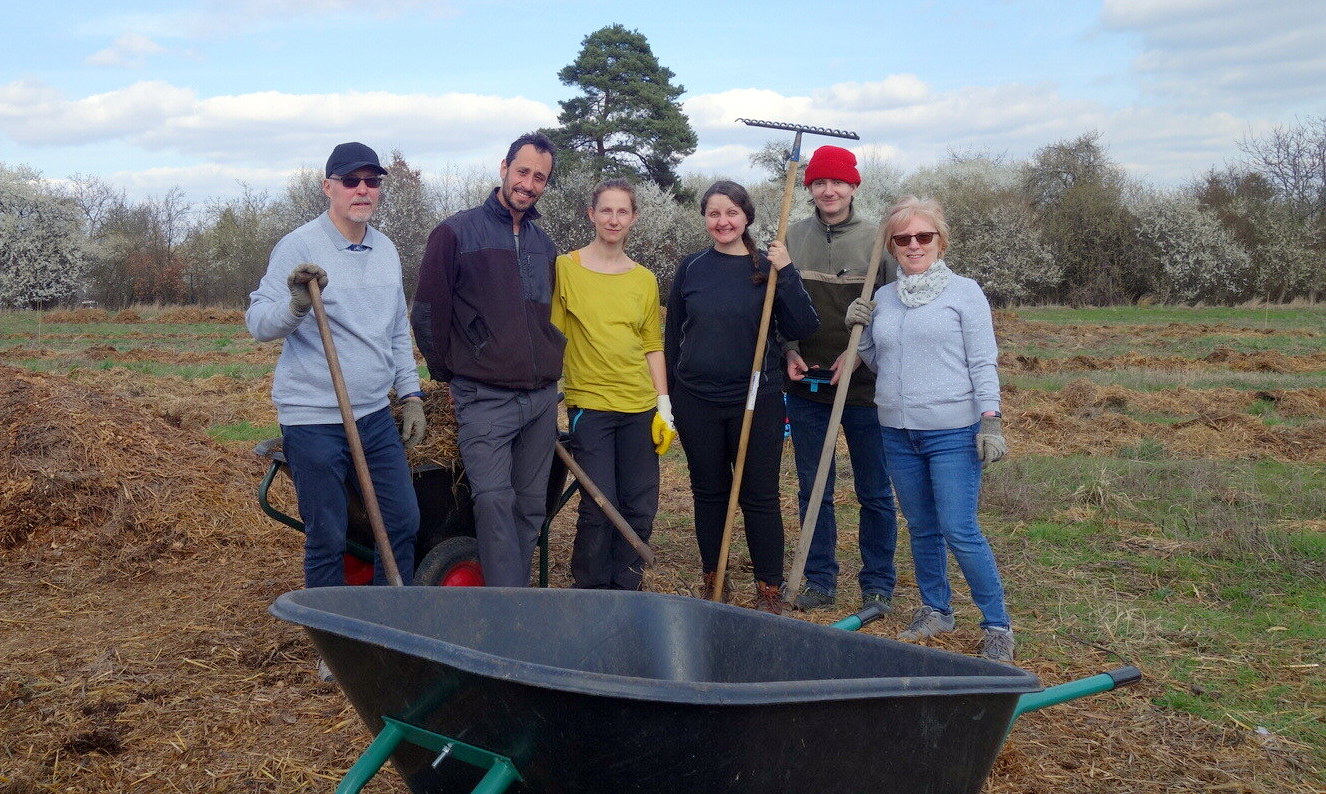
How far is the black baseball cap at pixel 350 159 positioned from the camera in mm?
3582

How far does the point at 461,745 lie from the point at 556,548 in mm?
3997

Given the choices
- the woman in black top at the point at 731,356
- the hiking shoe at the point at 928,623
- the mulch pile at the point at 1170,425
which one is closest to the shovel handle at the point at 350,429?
the woman in black top at the point at 731,356

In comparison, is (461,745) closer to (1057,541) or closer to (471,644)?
(471,644)

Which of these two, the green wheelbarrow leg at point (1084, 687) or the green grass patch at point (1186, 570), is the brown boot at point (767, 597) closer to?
the green grass patch at point (1186, 570)

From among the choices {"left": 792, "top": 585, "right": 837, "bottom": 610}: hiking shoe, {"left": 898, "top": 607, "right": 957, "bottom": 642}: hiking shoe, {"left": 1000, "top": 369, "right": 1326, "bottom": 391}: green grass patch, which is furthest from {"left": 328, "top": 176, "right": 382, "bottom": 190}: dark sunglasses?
{"left": 1000, "top": 369, "right": 1326, "bottom": 391}: green grass patch

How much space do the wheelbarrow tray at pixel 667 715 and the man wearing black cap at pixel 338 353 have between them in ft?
4.29

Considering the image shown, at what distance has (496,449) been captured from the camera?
3930 mm

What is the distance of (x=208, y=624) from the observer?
455 centimetres

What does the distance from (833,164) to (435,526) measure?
221cm

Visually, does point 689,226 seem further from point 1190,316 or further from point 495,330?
point 495,330

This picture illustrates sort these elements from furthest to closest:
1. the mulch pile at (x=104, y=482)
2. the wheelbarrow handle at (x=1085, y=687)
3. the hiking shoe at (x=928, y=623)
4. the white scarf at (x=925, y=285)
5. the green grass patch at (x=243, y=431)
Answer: the green grass patch at (x=243, y=431)
the mulch pile at (x=104, y=482)
the hiking shoe at (x=928, y=623)
the white scarf at (x=925, y=285)
the wheelbarrow handle at (x=1085, y=687)

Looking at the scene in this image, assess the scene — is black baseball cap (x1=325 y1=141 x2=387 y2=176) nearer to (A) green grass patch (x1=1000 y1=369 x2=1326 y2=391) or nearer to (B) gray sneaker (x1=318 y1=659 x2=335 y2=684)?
(B) gray sneaker (x1=318 y1=659 x2=335 y2=684)

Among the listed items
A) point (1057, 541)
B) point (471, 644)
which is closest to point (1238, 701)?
point (1057, 541)

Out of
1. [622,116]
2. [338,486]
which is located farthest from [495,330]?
[622,116]
